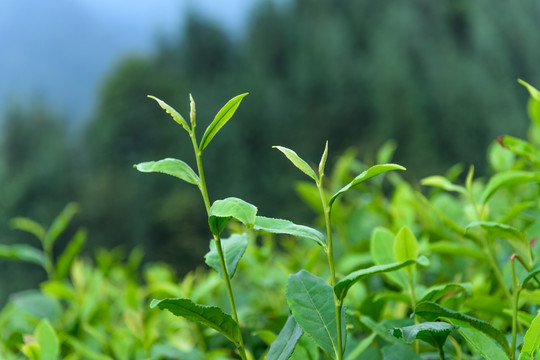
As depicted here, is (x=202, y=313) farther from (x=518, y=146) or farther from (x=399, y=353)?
(x=518, y=146)

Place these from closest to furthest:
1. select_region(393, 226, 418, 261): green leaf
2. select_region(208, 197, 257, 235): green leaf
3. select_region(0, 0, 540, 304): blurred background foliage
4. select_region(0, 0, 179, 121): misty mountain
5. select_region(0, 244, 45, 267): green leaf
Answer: select_region(208, 197, 257, 235): green leaf < select_region(393, 226, 418, 261): green leaf < select_region(0, 244, 45, 267): green leaf < select_region(0, 0, 540, 304): blurred background foliage < select_region(0, 0, 179, 121): misty mountain

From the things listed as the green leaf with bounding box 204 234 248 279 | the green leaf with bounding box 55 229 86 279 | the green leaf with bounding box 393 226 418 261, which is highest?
the green leaf with bounding box 204 234 248 279

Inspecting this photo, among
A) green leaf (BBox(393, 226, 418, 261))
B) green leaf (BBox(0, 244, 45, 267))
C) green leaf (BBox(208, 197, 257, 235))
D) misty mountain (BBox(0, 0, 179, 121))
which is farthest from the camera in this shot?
misty mountain (BBox(0, 0, 179, 121))

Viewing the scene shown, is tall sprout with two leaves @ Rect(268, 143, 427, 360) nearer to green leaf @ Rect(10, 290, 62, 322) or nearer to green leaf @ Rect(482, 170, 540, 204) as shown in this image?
green leaf @ Rect(482, 170, 540, 204)

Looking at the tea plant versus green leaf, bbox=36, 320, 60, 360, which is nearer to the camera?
the tea plant

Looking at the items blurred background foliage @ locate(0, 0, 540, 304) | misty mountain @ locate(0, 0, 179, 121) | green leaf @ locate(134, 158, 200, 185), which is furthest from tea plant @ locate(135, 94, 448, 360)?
misty mountain @ locate(0, 0, 179, 121)

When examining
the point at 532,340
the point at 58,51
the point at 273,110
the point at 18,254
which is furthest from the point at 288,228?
the point at 58,51

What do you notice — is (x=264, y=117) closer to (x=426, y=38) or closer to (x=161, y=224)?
(x=161, y=224)

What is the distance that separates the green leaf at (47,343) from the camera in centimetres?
40

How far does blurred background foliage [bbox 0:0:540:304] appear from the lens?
8539 millimetres

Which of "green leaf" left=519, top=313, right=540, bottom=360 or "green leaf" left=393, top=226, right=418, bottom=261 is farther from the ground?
"green leaf" left=393, top=226, right=418, bottom=261

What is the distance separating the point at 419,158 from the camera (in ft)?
28.6

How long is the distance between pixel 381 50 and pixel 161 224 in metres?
5.28

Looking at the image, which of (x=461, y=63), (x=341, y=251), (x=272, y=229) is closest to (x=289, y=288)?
(x=272, y=229)
